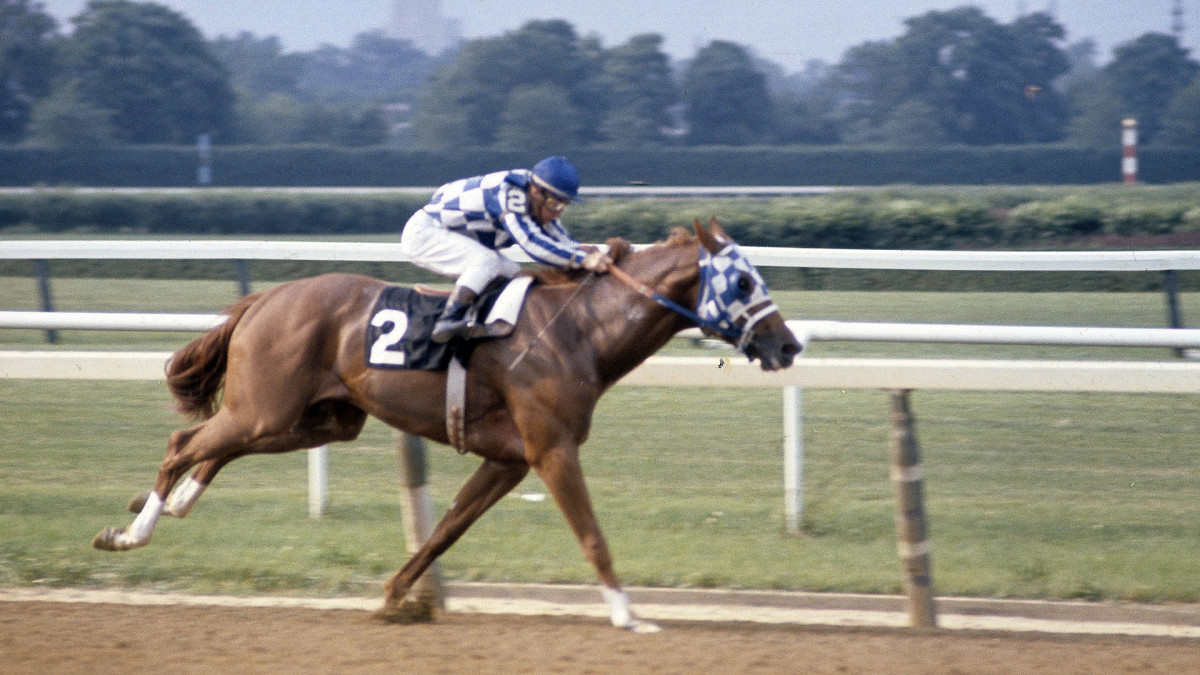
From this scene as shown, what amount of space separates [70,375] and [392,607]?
72.5 inches

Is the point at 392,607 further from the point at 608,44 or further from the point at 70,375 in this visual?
the point at 608,44

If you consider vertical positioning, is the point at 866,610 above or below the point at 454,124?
below

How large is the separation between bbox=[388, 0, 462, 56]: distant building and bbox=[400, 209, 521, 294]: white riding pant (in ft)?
92.6

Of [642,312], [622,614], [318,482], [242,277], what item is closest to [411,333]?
[642,312]

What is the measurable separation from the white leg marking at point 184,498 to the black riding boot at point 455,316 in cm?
105

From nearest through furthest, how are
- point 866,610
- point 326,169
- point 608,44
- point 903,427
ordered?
point 903,427, point 866,610, point 326,169, point 608,44

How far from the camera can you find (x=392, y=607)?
13.6ft

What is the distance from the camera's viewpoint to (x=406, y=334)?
13.4 ft

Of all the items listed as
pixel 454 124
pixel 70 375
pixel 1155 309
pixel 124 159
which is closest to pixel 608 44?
pixel 454 124

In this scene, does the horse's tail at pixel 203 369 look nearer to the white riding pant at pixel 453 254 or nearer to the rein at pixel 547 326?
the white riding pant at pixel 453 254

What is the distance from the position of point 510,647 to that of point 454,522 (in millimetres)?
492

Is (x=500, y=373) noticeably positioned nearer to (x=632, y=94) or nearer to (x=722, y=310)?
(x=722, y=310)

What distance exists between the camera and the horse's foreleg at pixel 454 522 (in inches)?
162

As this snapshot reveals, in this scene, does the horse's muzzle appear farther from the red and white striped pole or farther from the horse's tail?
the red and white striped pole
